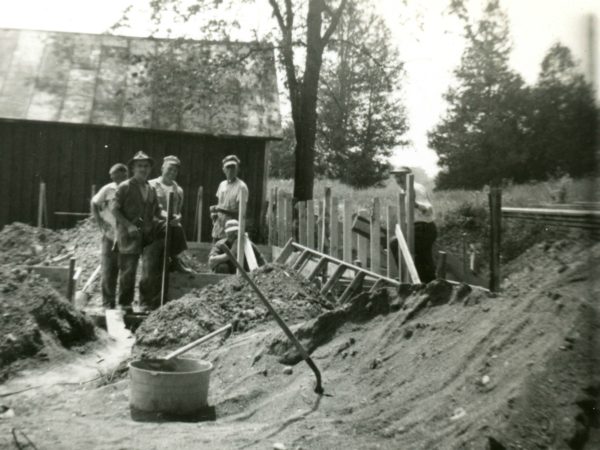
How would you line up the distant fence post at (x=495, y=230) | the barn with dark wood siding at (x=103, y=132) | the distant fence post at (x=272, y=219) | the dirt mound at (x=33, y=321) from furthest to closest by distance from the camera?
1. the barn with dark wood siding at (x=103, y=132)
2. the distant fence post at (x=272, y=219)
3. the dirt mound at (x=33, y=321)
4. the distant fence post at (x=495, y=230)

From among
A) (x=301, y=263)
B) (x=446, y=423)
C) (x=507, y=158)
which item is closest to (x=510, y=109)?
(x=507, y=158)

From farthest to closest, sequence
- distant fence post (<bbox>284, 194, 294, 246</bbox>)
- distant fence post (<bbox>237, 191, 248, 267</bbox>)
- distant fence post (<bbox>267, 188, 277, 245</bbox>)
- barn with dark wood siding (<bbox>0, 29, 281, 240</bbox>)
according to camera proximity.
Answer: barn with dark wood siding (<bbox>0, 29, 281, 240</bbox>), distant fence post (<bbox>267, 188, 277, 245</bbox>), distant fence post (<bbox>284, 194, 294, 246</bbox>), distant fence post (<bbox>237, 191, 248, 267</bbox>)

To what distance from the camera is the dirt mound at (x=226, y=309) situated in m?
8.01

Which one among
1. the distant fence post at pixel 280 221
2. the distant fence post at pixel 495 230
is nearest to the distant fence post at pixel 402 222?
the distant fence post at pixel 495 230

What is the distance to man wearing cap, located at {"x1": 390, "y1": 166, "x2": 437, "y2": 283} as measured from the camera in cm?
918

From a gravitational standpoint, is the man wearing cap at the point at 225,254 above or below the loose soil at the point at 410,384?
above

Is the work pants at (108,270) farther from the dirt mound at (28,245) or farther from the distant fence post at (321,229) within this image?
the dirt mound at (28,245)

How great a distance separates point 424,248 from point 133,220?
388 centimetres

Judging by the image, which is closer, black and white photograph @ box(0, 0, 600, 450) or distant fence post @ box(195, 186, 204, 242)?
black and white photograph @ box(0, 0, 600, 450)

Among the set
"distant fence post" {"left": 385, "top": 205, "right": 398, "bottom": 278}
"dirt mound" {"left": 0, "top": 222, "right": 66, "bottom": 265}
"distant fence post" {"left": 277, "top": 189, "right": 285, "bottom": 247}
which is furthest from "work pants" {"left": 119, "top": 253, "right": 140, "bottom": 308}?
"distant fence post" {"left": 277, "top": 189, "right": 285, "bottom": 247}

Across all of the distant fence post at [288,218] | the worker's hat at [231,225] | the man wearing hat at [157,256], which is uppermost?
the distant fence post at [288,218]

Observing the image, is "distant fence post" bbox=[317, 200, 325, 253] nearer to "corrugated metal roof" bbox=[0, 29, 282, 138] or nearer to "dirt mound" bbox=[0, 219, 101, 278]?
"dirt mound" bbox=[0, 219, 101, 278]

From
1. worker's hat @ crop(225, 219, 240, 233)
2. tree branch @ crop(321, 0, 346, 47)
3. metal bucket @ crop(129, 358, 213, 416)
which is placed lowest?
metal bucket @ crop(129, 358, 213, 416)

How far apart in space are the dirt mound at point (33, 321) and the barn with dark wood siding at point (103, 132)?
9542 millimetres
